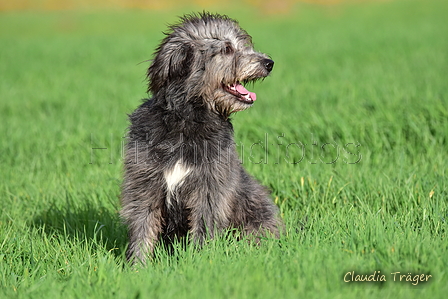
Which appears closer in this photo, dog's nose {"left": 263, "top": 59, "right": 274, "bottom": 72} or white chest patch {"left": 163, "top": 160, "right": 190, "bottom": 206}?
white chest patch {"left": 163, "top": 160, "right": 190, "bottom": 206}

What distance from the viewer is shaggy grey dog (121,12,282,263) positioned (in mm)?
3889

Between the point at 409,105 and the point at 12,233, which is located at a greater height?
the point at 409,105

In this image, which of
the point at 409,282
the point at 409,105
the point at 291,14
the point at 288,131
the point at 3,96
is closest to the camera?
the point at 409,282

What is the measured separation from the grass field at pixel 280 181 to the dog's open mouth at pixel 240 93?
1065 mm

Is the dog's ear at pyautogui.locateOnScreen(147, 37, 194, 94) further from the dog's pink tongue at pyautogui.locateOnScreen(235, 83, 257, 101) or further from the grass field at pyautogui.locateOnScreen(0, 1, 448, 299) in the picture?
the grass field at pyautogui.locateOnScreen(0, 1, 448, 299)

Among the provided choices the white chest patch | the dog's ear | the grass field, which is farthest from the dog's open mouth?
the grass field

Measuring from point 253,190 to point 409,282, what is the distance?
65.6 inches

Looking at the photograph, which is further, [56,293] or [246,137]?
[246,137]

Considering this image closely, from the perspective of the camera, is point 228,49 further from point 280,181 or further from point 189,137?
point 280,181

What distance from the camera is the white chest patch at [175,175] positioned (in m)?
3.86

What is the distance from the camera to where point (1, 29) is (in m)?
27.2

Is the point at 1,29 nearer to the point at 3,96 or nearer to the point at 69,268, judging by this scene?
the point at 3,96

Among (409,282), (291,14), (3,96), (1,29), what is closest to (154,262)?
(409,282)

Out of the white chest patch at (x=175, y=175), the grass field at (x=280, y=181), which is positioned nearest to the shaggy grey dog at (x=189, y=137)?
the white chest patch at (x=175, y=175)
